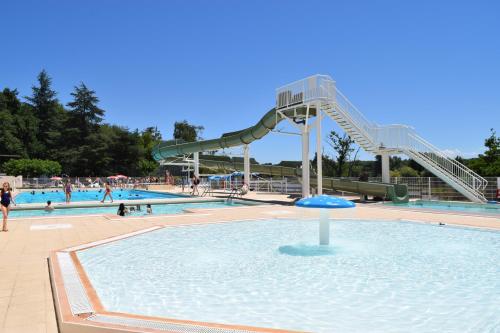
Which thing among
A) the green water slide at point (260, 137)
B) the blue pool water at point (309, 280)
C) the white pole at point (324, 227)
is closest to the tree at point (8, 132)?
the green water slide at point (260, 137)

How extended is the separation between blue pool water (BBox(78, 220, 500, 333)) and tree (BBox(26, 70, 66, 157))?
189 feet

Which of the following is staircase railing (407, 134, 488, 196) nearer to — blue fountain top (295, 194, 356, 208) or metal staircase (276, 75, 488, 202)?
metal staircase (276, 75, 488, 202)

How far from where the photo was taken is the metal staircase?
679 inches

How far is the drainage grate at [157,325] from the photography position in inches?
129

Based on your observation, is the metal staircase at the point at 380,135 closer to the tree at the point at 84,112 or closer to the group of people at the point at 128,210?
the group of people at the point at 128,210

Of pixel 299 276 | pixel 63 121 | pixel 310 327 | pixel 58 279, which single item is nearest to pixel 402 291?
pixel 299 276

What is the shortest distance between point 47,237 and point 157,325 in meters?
6.81

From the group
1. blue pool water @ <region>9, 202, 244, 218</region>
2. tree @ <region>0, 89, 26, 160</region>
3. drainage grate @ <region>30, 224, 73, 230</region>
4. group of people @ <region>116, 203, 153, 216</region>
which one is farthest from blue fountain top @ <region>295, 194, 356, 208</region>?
tree @ <region>0, 89, 26, 160</region>

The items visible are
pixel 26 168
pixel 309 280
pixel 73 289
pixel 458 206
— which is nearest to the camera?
pixel 73 289

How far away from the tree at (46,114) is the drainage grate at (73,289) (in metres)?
58.7

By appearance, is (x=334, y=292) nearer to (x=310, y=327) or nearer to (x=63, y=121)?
(x=310, y=327)

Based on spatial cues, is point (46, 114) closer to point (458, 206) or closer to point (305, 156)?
point (305, 156)

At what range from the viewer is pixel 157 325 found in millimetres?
3414

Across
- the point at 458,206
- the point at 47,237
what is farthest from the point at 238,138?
the point at 47,237
